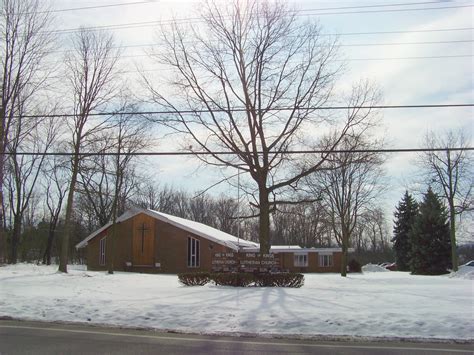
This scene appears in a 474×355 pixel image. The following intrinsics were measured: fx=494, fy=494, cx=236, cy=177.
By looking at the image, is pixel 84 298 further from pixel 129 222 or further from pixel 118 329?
pixel 129 222

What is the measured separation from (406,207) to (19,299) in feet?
201

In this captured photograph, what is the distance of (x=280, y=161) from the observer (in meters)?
28.3

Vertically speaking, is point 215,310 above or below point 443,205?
below

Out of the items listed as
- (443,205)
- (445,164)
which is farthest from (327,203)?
(443,205)

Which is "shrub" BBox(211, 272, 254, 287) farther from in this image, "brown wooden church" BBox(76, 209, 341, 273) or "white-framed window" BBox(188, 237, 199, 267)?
"white-framed window" BBox(188, 237, 199, 267)

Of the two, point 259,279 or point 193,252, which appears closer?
point 259,279

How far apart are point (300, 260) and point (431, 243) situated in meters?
15.6

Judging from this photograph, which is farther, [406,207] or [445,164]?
[406,207]

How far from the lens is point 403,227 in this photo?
6794 centimetres

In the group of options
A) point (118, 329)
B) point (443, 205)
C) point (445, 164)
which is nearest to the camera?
point (118, 329)

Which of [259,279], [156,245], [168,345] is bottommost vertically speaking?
[168,345]

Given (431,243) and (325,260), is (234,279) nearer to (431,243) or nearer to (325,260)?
(431,243)

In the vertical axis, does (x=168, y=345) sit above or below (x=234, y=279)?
below

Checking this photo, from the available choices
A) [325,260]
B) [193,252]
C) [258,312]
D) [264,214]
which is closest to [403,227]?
[325,260]
